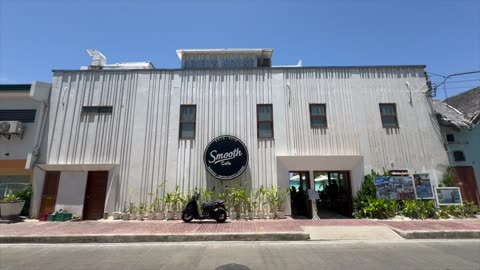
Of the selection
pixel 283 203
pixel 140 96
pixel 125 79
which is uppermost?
pixel 125 79

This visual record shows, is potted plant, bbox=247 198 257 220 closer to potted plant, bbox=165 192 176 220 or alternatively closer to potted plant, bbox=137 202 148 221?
potted plant, bbox=165 192 176 220

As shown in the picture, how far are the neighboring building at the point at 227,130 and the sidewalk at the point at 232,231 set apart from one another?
2.07m

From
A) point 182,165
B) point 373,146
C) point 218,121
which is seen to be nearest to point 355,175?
point 373,146

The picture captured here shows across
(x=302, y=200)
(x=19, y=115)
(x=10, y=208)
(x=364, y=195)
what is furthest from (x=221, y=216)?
(x=19, y=115)

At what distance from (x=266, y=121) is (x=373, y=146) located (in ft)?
17.7

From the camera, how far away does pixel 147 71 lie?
12.6 m

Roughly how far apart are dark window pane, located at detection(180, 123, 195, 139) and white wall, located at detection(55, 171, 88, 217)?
4891mm

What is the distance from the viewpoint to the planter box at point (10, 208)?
33.1 ft

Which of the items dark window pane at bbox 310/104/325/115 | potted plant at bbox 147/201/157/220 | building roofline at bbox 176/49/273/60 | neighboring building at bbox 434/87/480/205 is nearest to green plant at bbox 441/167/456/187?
neighboring building at bbox 434/87/480/205

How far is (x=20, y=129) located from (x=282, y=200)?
13016 mm

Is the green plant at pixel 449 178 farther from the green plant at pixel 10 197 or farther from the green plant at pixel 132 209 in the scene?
the green plant at pixel 10 197

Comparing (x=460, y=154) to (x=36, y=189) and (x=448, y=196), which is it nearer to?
(x=448, y=196)

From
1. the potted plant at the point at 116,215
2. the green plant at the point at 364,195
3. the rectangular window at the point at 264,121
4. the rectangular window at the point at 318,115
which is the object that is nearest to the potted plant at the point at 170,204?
the potted plant at the point at 116,215

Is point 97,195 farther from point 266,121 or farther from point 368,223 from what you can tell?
point 368,223
